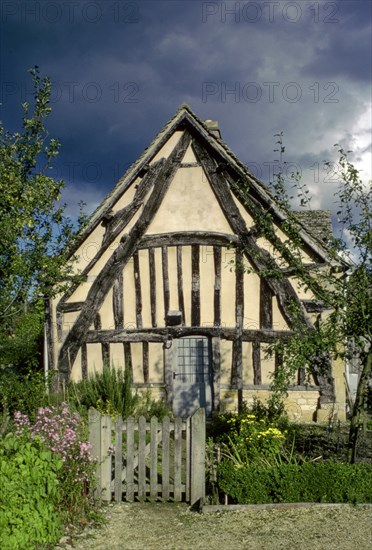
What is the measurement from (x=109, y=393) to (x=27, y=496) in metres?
6.25

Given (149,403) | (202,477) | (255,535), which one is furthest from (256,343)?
(255,535)

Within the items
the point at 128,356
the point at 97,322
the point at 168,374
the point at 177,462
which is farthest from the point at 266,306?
the point at 177,462

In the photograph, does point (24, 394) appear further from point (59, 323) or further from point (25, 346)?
point (25, 346)

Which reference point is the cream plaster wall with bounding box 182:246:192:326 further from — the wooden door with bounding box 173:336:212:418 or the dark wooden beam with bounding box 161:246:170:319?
the wooden door with bounding box 173:336:212:418

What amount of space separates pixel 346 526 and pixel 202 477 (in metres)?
1.79

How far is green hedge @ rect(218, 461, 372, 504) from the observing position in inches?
264

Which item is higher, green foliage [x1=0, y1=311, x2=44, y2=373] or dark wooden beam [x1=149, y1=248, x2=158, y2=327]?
dark wooden beam [x1=149, y1=248, x2=158, y2=327]

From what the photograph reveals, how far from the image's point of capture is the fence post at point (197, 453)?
6.91m

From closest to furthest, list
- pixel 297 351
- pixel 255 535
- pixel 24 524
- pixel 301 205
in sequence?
pixel 24 524
pixel 255 535
pixel 297 351
pixel 301 205

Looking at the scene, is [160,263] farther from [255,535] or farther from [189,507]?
[255,535]

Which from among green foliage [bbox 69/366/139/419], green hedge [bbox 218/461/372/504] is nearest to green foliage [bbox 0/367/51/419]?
green foliage [bbox 69/366/139/419]

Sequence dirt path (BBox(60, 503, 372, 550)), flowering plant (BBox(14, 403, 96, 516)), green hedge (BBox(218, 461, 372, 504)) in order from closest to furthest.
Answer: dirt path (BBox(60, 503, 372, 550))
flowering plant (BBox(14, 403, 96, 516))
green hedge (BBox(218, 461, 372, 504))

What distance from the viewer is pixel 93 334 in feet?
42.5

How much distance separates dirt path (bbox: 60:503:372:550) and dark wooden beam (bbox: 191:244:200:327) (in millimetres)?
6135
